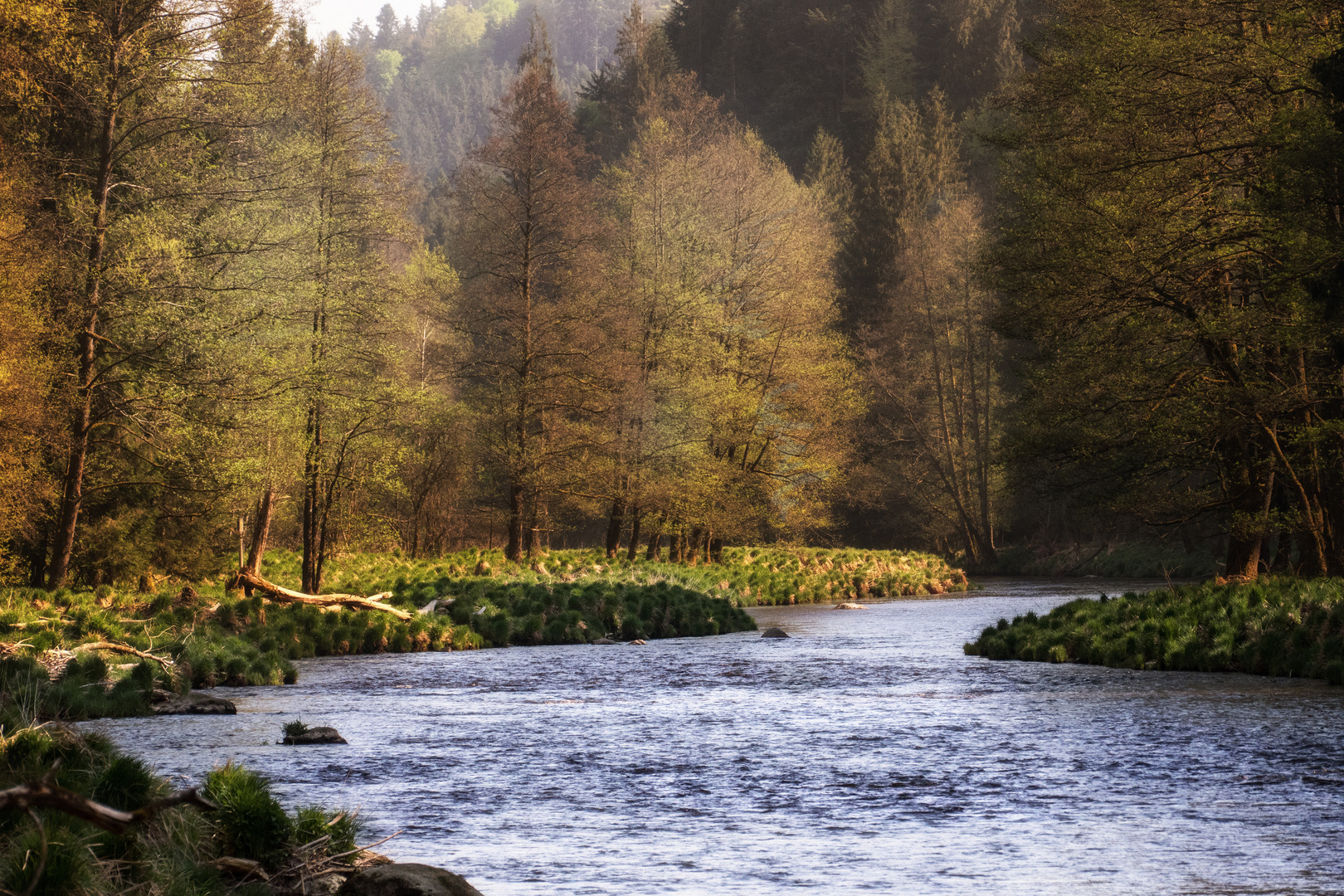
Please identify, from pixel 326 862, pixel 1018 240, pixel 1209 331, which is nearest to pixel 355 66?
pixel 1018 240

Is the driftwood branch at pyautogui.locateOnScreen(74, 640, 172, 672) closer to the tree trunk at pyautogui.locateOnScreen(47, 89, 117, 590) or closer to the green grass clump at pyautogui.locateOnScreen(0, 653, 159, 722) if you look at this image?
the green grass clump at pyautogui.locateOnScreen(0, 653, 159, 722)

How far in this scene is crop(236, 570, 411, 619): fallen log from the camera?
60.1 feet

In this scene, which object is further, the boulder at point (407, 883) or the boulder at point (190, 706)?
the boulder at point (190, 706)

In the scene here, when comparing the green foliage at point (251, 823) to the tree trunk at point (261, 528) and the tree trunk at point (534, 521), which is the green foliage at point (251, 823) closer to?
the tree trunk at point (261, 528)

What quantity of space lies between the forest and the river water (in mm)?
6007

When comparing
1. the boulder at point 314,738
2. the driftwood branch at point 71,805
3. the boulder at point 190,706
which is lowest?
the boulder at point 190,706

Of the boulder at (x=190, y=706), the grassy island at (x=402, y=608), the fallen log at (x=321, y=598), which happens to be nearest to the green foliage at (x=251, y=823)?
the grassy island at (x=402, y=608)

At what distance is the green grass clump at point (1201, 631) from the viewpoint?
45.2 ft

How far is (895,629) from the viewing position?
864 inches

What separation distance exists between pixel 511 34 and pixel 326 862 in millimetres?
135555

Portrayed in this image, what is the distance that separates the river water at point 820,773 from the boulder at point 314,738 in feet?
0.62

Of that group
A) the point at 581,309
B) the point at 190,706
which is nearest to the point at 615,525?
the point at 581,309

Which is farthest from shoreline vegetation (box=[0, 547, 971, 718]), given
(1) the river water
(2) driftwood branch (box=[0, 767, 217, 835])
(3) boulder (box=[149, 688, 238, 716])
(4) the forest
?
(2) driftwood branch (box=[0, 767, 217, 835])

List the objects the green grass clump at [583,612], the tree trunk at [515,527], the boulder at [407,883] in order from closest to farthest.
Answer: the boulder at [407,883] < the green grass clump at [583,612] < the tree trunk at [515,527]
